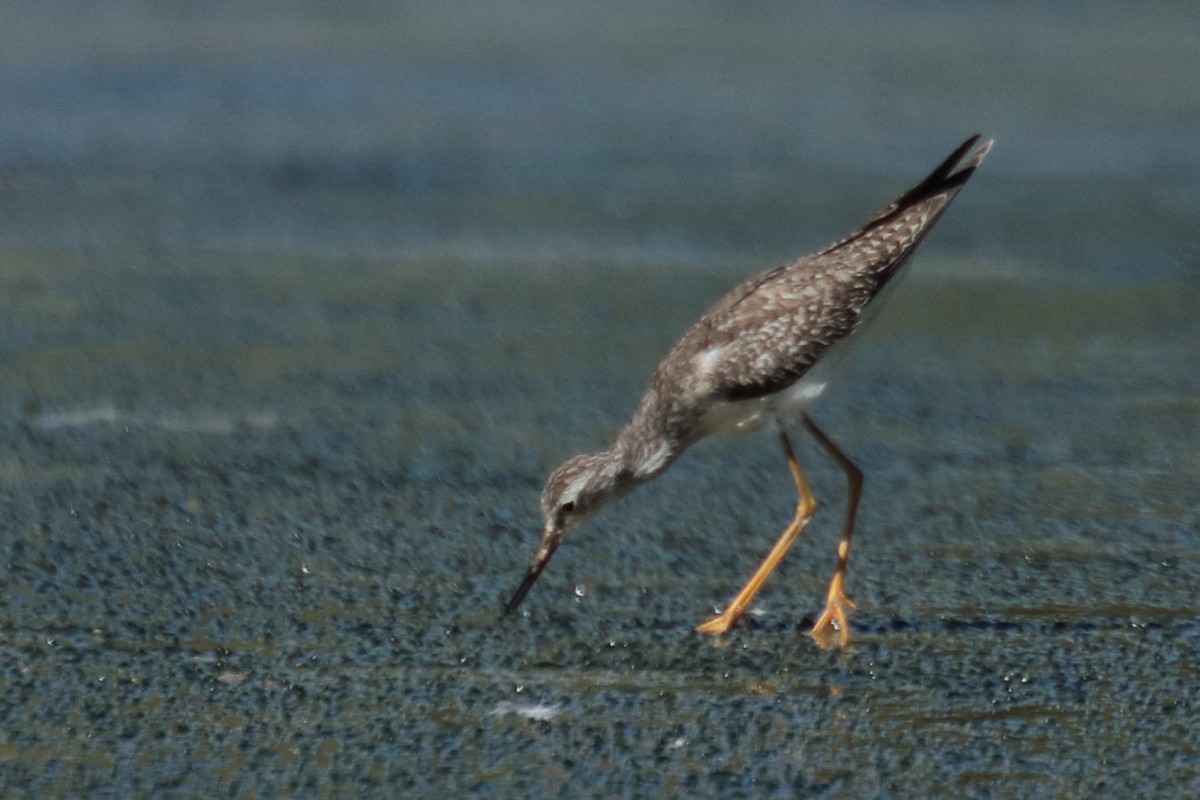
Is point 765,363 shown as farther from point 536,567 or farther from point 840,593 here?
point 536,567

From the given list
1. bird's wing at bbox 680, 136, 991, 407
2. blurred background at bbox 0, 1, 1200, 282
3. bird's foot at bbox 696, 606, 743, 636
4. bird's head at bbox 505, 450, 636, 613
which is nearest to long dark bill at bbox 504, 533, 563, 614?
bird's head at bbox 505, 450, 636, 613

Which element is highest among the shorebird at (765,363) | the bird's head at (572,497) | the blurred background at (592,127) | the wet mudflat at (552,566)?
the shorebird at (765,363)

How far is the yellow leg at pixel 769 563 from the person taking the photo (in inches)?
235

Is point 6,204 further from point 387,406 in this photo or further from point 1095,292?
point 1095,292

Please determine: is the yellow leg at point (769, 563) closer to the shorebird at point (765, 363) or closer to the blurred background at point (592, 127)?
the shorebird at point (765, 363)

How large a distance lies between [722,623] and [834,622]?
0.34 meters

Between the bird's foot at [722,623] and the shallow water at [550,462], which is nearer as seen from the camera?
the shallow water at [550,462]

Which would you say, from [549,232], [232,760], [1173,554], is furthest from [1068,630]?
[549,232]

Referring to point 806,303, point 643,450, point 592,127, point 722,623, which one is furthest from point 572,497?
point 592,127

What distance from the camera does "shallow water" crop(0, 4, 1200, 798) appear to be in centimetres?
507

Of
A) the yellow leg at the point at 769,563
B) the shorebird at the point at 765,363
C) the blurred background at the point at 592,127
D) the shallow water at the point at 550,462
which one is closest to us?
the shallow water at the point at 550,462

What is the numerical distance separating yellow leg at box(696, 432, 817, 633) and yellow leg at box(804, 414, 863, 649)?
0.14 m

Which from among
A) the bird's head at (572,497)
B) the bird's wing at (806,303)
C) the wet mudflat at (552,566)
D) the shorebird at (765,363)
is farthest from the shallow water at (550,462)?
the bird's wing at (806,303)

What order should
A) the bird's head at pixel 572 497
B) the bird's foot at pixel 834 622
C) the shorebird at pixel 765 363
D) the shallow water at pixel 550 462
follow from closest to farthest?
the shallow water at pixel 550 462 → the bird's foot at pixel 834 622 → the bird's head at pixel 572 497 → the shorebird at pixel 765 363
